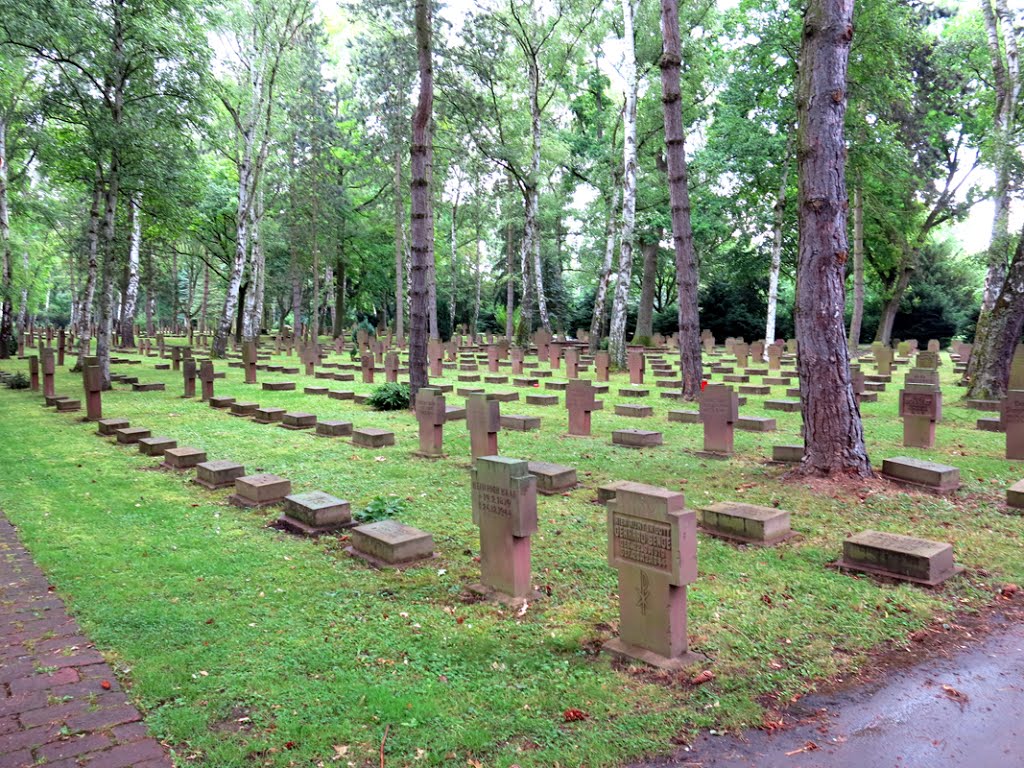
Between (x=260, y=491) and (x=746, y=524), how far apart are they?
4.83 m

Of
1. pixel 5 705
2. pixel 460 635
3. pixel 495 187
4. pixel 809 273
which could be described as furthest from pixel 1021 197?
pixel 5 705

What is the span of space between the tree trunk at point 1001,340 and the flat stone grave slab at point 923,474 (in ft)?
24.1

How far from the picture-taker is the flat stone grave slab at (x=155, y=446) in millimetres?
9680

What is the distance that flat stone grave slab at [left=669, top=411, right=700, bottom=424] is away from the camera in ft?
38.9

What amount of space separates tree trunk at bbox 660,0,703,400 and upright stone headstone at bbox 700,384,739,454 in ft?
15.4

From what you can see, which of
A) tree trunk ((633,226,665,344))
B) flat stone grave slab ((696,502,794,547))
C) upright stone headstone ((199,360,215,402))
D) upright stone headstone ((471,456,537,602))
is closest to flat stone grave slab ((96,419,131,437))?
upright stone headstone ((199,360,215,402))

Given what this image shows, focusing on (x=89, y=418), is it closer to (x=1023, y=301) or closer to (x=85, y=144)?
(x=85, y=144)

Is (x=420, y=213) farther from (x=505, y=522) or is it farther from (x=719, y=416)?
(x=505, y=522)

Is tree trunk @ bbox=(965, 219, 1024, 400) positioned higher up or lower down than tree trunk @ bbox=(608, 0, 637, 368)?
lower down

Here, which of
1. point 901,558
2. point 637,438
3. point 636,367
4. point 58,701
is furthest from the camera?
point 636,367

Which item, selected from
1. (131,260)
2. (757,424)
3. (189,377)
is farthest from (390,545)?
(131,260)

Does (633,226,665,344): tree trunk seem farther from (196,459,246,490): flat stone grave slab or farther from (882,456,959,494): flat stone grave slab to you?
(196,459,246,490): flat stone grave slab

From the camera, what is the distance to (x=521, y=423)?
37.4ft

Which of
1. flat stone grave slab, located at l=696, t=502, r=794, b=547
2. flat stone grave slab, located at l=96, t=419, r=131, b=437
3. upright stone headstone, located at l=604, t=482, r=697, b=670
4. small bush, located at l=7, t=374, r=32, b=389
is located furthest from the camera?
small bush, located at l=7, t=374, r=32, b=389
